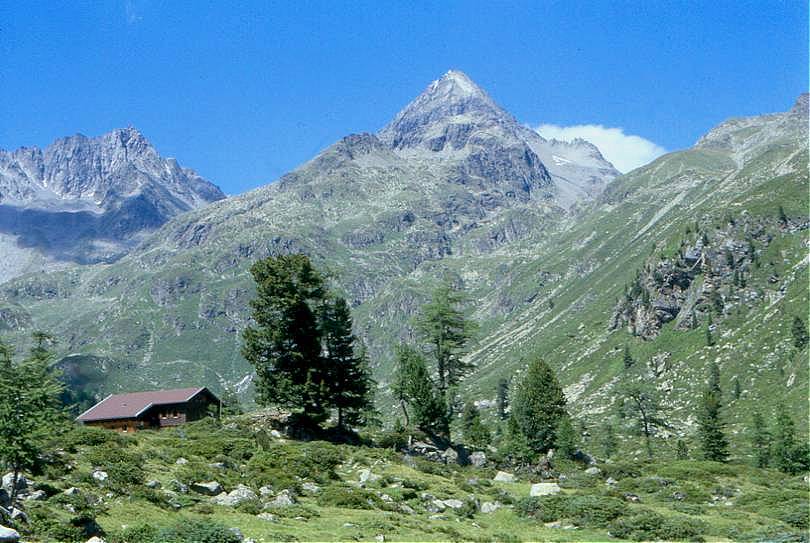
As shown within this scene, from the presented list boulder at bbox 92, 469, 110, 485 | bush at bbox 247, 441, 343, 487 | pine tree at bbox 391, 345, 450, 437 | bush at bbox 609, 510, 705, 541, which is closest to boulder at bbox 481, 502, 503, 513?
bush at bbox 609, 510, 705, 541

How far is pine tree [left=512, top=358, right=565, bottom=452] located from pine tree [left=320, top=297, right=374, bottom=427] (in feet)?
66.1

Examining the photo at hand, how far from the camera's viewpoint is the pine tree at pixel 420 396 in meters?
62.4

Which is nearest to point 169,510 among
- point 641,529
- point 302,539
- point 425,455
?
point 302,539

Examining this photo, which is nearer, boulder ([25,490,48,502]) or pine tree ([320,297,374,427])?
boulder ([25,490,48,502])

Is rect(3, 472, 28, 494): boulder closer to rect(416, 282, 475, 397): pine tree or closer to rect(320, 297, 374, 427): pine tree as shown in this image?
rect(320, 297, 374, 427): pine tree

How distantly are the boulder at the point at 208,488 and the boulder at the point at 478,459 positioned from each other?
3192cm

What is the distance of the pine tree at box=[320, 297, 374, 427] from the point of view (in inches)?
2260

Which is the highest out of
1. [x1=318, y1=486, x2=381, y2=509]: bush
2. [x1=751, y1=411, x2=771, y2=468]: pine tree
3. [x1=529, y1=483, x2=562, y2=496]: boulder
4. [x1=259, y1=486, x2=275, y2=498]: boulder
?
[x1=259, y1=486, x2=275, y2=498]: boulder

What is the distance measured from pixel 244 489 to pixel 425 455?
28.0 metres

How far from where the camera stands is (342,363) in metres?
58.4

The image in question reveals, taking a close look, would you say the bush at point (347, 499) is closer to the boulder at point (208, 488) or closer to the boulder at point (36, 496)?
the boulder at point (208, 488)

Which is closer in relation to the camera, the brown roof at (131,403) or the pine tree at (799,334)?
the brown roof at (131,403)

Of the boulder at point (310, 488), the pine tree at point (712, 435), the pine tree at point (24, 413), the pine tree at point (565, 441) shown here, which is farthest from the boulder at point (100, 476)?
the pine tree at point (712, 435)

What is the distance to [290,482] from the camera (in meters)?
34.8
